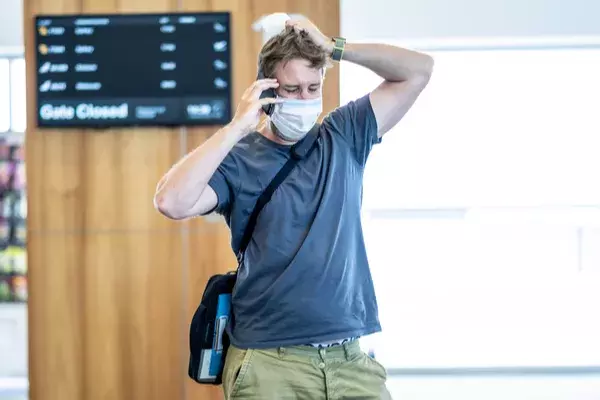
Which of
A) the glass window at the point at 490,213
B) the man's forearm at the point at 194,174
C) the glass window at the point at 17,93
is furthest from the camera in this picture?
the glass window at the point at 17,93

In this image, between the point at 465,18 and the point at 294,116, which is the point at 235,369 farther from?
the point at 465,18

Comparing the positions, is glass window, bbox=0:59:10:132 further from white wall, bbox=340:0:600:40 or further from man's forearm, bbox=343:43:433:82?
man's forearm, bbox=343:43:433:82

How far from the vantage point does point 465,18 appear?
3404 mm

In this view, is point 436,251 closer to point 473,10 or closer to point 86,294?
point 473,10

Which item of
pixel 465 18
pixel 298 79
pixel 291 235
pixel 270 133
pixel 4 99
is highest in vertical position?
pixel 465 18

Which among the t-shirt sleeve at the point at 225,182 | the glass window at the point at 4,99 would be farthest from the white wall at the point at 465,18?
the glass window at the point at 4,99

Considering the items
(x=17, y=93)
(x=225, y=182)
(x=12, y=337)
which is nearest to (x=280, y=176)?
(x=225, y=182)

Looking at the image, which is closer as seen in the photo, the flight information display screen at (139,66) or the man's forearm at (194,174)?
the man's forearm at (194,174)

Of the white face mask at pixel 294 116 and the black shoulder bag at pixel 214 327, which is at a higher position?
the white face mask at pixel 294 116

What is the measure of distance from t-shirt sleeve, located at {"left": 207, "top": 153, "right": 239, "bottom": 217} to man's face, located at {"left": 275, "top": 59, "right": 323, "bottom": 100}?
22cm

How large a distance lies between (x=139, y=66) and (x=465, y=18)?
159cm

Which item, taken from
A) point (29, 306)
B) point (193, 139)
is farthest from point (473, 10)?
point (29, 306)

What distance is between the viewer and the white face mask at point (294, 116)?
169 cm

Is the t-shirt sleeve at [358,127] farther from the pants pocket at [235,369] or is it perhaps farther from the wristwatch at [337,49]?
the pants pocket at [235,369]
